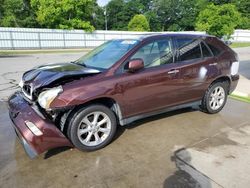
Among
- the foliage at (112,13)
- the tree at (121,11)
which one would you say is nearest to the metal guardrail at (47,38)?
the foliage at (112,13)

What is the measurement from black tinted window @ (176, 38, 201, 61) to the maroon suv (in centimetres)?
1

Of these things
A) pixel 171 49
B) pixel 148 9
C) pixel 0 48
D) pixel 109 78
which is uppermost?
pixel 148 9

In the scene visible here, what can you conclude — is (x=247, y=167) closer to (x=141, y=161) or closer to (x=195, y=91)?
(x=141, y=161)

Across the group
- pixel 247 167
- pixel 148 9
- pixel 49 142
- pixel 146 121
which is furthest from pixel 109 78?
pixel 148 9

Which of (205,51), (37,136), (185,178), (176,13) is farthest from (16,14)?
(176,13)

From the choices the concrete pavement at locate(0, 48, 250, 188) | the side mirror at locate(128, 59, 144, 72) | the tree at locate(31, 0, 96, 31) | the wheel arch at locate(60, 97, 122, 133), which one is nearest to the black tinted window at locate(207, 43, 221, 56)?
the concrete pavement at locate(0, 48, 250, 188)

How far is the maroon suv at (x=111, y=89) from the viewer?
10.9ft

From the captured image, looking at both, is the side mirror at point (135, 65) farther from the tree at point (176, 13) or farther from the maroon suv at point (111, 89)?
the tree at point (176, 13)

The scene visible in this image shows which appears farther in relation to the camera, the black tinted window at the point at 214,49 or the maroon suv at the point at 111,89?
the black tinted window at the point at 214,49

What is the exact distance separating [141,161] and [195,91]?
6.77 ft

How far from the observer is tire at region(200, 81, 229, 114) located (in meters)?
5.09

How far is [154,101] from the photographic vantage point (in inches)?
166

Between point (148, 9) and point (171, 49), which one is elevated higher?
point (148, 9)

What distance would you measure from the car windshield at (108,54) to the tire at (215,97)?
202cm
